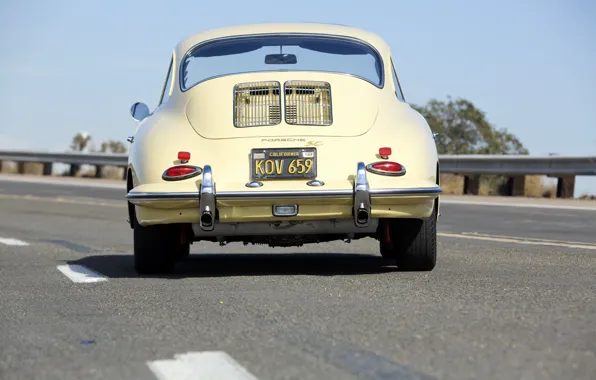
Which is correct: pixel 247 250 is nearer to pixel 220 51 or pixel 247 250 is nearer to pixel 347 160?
pixel 220 51

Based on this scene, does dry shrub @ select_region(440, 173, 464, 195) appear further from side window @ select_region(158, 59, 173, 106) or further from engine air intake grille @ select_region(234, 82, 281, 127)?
engine air intake grille @ select_region(234, 82, 281, 127)

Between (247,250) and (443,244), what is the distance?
196 cm

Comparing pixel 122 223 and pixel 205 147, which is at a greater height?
pixel 205 147

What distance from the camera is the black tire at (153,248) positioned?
781 cm

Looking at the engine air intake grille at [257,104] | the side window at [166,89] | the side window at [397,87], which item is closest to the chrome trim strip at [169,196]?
the engine air intake grille at [257,104]

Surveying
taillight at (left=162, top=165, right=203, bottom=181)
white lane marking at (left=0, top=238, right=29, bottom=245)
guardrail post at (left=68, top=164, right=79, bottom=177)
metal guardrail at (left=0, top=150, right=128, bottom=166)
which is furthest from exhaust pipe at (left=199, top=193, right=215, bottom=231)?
guardrail post at (left=68, top=164, right=79, bottom=177)

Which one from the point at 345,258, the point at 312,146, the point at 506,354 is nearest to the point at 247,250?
the point at 345,258

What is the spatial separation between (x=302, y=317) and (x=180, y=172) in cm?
225

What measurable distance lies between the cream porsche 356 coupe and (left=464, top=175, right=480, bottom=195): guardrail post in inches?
807

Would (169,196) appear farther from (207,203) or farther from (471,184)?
(471,184)

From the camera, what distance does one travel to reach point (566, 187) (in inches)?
1022

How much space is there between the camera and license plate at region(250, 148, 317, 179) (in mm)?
7227

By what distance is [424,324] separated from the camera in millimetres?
4961

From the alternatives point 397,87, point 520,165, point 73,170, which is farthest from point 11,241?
point 73,170
